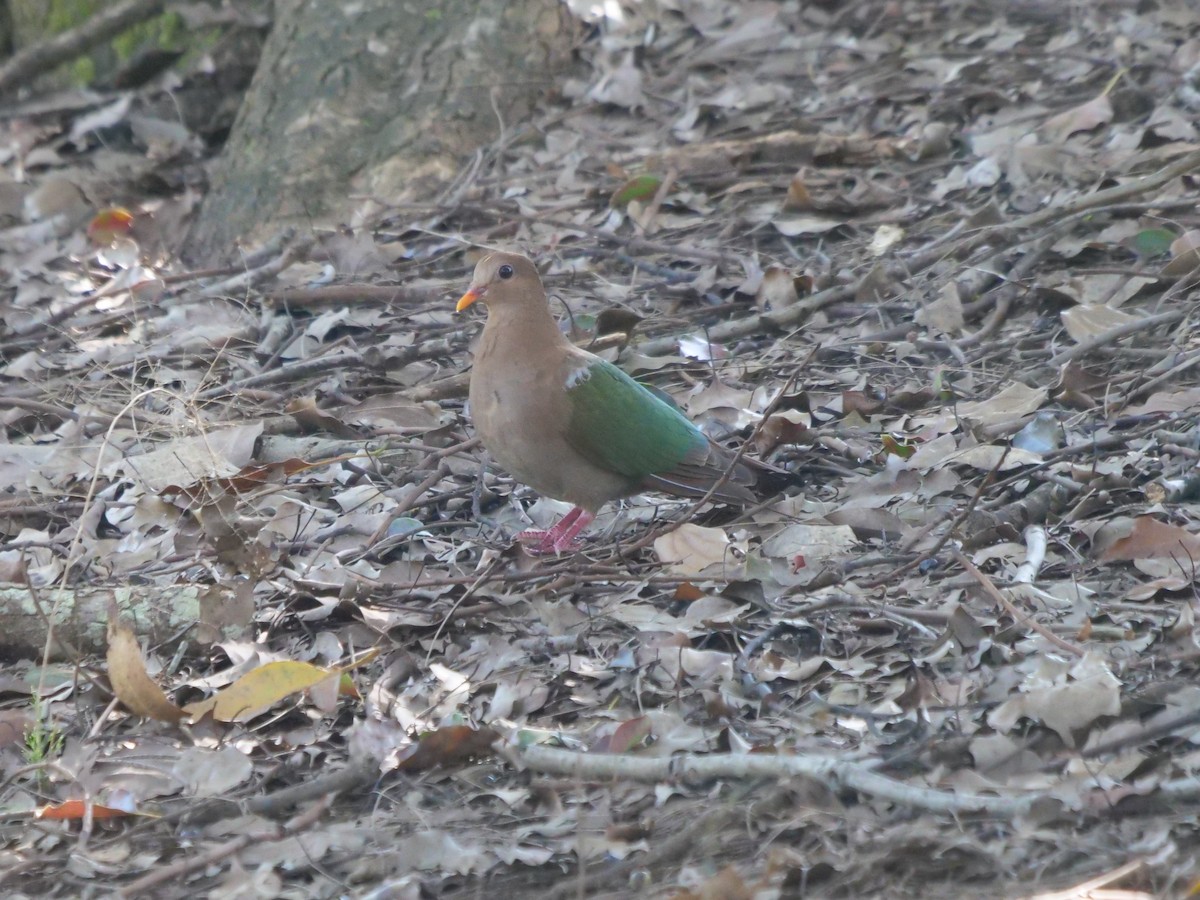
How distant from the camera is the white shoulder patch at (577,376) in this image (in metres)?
4.51

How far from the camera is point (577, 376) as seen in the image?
453 centimetres

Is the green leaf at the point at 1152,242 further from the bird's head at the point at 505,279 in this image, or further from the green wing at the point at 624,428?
the bird's head at the point at 505,279

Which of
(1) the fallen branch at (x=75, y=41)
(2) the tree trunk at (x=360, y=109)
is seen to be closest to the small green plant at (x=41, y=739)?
(2) the tree trunk at (x=360, y=109)

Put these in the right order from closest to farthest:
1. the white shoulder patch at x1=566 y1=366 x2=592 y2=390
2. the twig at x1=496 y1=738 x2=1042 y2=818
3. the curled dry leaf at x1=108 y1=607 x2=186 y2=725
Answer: the twig at x1=496 y1=738 x2=1042 y2=818, the curled dry leaf at x1=108 y1=607 x2=186 y2=725, the white shoulder patch at x1=566 y1=366 x2=592 y2=390

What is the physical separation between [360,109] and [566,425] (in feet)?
10.7

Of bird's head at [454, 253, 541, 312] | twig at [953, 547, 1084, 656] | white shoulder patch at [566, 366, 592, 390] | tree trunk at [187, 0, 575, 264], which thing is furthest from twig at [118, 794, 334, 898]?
tree trunk at [187, 0, 575, 264]

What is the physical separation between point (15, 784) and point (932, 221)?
162 inches

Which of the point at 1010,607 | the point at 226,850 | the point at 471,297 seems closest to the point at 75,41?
the point at 471,297

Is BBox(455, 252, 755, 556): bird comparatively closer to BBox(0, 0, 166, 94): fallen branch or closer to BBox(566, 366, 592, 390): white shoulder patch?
BBox(566, 366, 592, 390): white shoulder patch

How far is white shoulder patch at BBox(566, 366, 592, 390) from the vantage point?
4.51 metres

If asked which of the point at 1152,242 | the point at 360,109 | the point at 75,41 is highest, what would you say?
the point at 75,41

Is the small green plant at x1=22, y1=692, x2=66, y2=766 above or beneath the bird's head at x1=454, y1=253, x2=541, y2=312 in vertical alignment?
beneath

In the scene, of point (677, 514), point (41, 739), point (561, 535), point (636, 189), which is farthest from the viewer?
point (636, 189)

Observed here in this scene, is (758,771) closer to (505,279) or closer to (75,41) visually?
(505,279)
